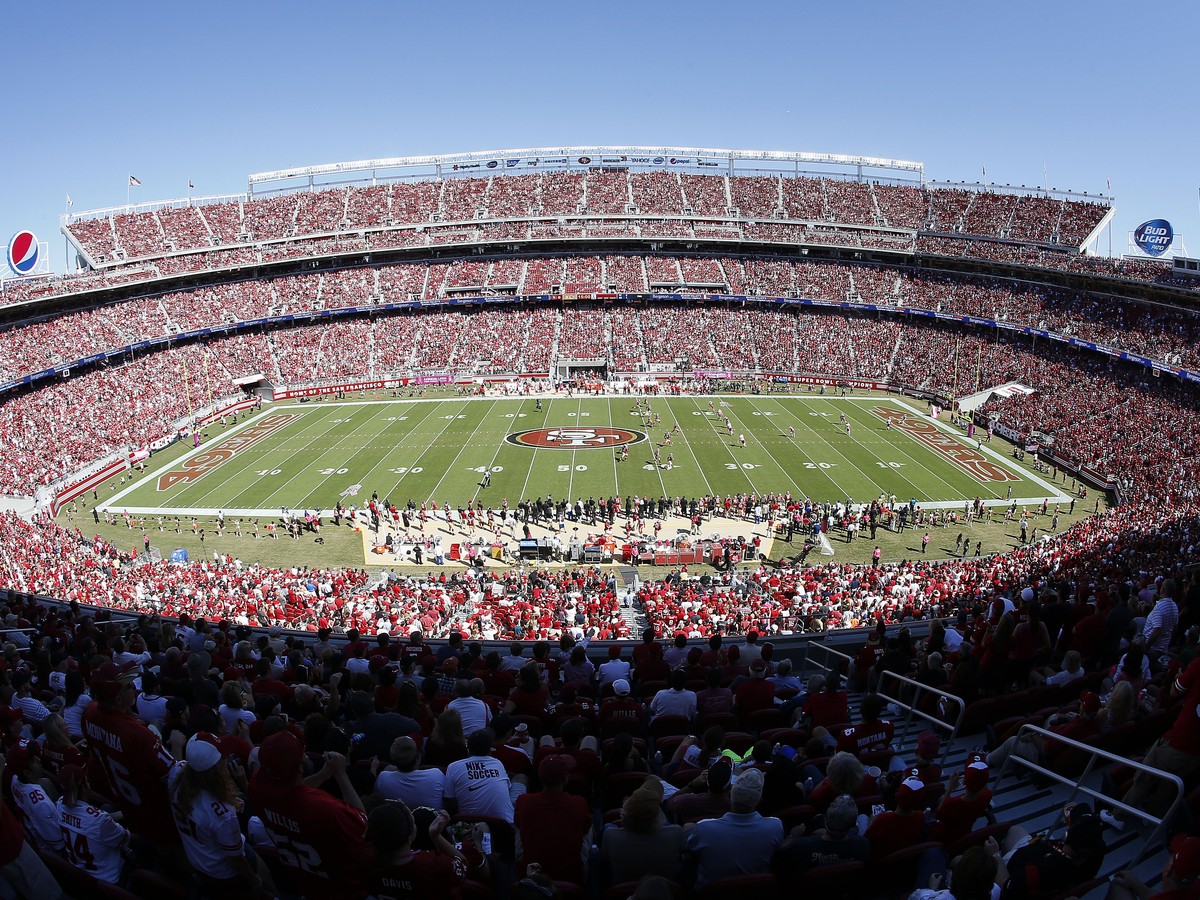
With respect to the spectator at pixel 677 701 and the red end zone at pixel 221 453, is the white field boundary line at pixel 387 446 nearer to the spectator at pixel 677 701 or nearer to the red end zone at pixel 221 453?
the red end zone at pixel 221 453

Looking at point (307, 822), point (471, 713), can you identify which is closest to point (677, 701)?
point (471, 713)

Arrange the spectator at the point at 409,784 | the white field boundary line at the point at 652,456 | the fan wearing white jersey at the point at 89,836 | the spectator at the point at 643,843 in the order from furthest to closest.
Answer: the white field boundary line at the point at 652,456 → the spectator at the point at 409,784 → the fan wearing white jersey at the point at 89,836 → the spectator at the point at 643,843

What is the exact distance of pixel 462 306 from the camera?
233 feet

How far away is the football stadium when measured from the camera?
16.1ft

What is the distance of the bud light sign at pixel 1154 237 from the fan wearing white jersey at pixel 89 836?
2477 inches

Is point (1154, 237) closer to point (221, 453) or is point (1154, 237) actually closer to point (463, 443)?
point (463, 443)

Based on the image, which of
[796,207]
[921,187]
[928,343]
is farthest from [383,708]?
[921,187]

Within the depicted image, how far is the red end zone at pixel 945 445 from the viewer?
39822mm

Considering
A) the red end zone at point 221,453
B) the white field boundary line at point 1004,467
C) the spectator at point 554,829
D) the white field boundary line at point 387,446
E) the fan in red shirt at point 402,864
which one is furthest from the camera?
the red end zone at point 221,453

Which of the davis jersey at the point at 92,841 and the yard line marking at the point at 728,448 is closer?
the davis jersey at the point at 92,841

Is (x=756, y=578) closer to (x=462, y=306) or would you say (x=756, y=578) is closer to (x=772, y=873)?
(x=772, y=873)

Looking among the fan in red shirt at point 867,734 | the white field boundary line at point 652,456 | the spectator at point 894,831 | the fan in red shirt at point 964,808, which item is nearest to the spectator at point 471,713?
the fan in red shirt at point 867,734

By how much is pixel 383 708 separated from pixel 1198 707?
22.3ft

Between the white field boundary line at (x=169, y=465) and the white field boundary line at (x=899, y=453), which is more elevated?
the white field boundary line at (x=899, y=453)
